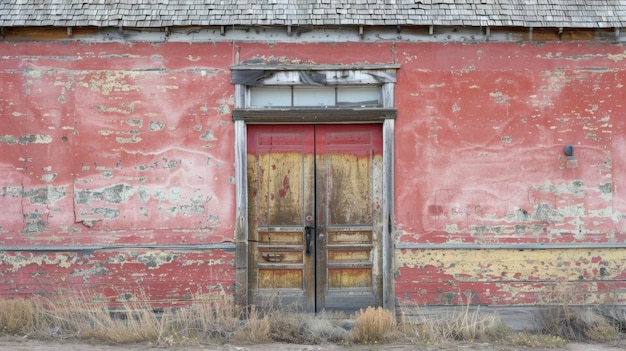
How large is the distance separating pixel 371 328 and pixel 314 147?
8.14 ft

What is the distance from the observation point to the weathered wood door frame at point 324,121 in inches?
337

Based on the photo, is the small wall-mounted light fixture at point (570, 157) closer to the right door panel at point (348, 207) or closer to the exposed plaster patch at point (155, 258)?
the right door panel at point (348, 207)

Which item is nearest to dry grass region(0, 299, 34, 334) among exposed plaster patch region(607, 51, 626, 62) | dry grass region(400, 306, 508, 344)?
dry grass region(400, 306, 508, 344)

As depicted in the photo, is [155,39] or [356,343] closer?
[356,343]

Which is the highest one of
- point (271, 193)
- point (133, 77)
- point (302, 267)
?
point (133, 77)

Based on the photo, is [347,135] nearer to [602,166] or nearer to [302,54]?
[302,54]

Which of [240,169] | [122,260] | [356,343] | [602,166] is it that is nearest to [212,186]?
[240,169]

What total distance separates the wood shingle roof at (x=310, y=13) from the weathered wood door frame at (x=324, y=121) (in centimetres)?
65

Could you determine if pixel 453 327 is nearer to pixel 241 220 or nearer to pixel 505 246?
pixel 505 246

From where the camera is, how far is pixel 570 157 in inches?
339

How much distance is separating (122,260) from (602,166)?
635 centimetres

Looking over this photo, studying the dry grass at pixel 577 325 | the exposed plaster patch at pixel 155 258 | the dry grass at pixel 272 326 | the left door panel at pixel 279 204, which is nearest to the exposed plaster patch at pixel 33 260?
the dry grass at pixel 272 326

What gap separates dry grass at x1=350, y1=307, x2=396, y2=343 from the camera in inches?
303

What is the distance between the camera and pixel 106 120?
856 cm
